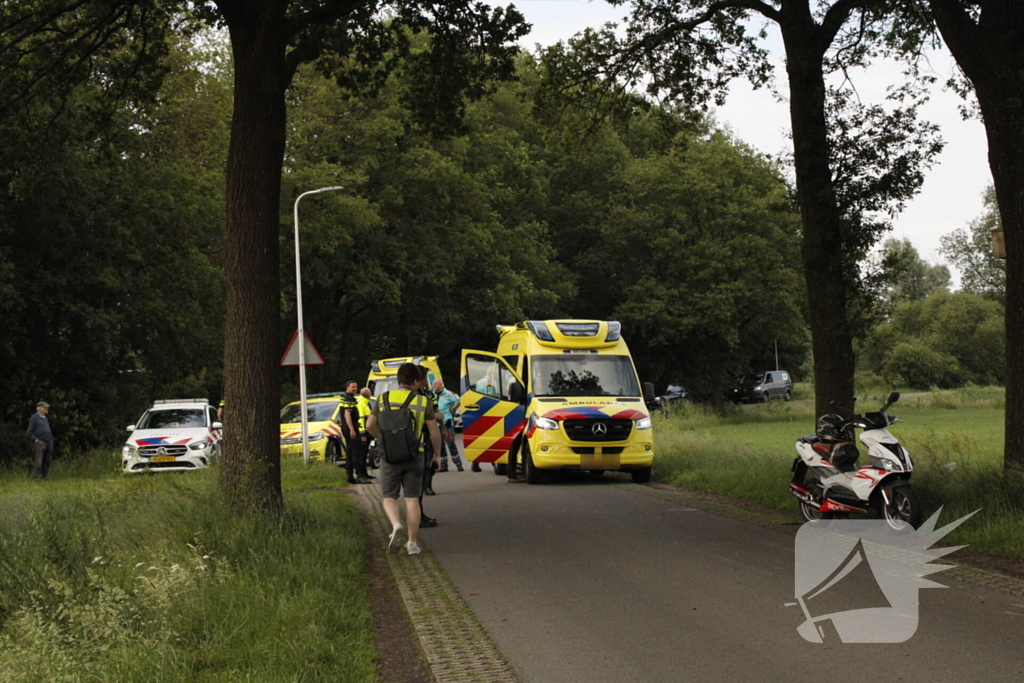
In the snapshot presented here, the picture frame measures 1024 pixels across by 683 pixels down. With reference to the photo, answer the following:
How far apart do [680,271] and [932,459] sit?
3584 centimetres

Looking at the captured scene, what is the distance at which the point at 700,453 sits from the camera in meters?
20.7

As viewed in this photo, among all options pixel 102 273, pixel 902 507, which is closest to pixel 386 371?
pixel 102 273

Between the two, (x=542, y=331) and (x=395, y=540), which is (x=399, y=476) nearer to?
(x=395, y=540)

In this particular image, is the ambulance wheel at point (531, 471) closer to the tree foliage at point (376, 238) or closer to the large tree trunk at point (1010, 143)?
the tree foliage at point (376, 238)

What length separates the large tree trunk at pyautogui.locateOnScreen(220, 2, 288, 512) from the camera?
11414 mm

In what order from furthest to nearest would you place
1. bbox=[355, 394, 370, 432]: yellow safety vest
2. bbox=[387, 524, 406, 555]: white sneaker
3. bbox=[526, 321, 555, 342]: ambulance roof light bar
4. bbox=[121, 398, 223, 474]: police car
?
bbox=[121, 398, 223, 474]: police car, bbox=[355, 394, 370, 432]: yellow safety vest, bbox=[526, 321, 555, 342]: ambulance roof light bar, bbox=[387, 524, 406, 555]: white sneaker

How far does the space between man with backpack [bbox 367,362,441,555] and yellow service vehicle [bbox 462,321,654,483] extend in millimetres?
7163

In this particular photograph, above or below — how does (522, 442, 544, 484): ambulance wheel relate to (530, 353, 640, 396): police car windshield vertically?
below

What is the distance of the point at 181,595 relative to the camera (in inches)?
298

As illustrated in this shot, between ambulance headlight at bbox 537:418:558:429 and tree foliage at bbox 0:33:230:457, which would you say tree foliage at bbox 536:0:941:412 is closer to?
ambulance headlight at bbox 537:418:558:429

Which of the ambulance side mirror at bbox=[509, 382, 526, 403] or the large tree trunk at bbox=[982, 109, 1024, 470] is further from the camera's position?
the ambulance side mirror at bbox=[509, 382, 526, 403]

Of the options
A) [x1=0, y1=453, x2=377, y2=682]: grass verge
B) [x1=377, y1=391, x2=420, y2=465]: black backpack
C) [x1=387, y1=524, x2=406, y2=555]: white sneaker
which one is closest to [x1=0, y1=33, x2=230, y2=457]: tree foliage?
[x1=377, y1=391, x2=420, y2=465]: black backpack

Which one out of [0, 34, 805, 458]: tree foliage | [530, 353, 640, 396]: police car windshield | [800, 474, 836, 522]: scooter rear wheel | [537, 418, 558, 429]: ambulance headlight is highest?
[0, 34, 805, 458]: tree foliage

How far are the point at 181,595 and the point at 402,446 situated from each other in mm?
3801
